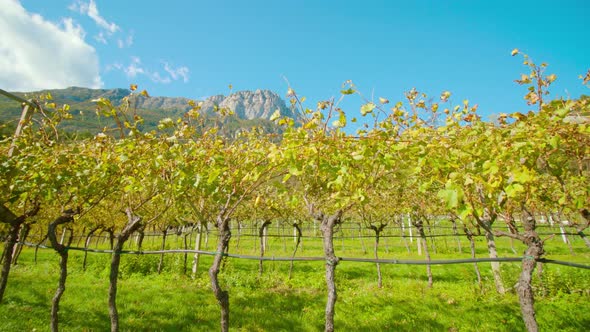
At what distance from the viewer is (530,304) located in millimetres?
4164

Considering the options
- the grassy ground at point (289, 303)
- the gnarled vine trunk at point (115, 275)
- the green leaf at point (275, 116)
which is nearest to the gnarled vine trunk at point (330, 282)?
the green leaf at point (275, 116)

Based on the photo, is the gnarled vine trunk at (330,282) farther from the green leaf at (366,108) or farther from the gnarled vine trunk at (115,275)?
the gnarled vine trunk at (115,275)

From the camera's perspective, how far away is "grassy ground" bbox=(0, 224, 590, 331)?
7.60 meters

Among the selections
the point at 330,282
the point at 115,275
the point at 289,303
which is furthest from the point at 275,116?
the point at 289,303

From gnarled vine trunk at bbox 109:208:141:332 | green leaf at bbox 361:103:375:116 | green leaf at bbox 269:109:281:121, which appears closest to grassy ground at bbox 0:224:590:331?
gnarled vine trunk at bbox 109:208:141:332

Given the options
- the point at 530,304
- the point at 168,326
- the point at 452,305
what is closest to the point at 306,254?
the point at 452,305

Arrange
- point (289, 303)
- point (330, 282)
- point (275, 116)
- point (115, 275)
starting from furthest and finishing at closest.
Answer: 1. point (289, 303)
2. point (330, 282)
3. point (115, 275)
4. point (275, 116)

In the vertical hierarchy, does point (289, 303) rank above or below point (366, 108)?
below

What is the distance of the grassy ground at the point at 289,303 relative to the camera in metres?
7.60

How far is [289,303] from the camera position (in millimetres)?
9570

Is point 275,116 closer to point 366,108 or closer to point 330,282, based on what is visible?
point 366,108

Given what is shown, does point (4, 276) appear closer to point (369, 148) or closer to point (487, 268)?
point (369, 148)

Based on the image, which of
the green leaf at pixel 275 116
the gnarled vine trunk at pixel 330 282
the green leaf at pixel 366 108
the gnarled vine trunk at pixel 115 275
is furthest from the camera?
the gnarled vine trunk at pixel 330 282

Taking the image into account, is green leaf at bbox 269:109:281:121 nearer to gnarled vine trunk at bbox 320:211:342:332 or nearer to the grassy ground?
gnarled vine trunk at bbox 320:211:342:332
